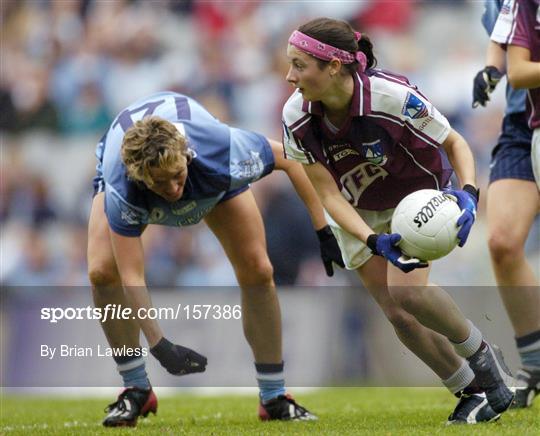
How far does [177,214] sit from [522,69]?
1.83m

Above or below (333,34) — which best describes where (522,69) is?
below

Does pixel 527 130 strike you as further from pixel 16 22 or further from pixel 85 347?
pixel 16 22

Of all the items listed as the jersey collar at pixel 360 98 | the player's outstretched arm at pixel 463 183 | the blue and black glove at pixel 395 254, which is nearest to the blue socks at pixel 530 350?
the player's outstretched arm at pixel 463 183

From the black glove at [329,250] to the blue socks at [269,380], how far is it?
65 cm

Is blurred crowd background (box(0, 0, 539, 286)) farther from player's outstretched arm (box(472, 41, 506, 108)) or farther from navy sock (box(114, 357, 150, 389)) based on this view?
player's outstretched arm (box(472, 41, 506, 108))

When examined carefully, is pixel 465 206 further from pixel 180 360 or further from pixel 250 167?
pixel 180 360

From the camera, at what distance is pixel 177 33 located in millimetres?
12320

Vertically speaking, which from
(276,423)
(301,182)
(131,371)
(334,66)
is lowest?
(276,423)

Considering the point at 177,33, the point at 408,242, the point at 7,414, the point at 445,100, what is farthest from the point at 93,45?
the point at 408,242

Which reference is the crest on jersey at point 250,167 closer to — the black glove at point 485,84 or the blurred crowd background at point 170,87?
the black glove at point 485,84

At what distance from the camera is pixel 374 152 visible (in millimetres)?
4867

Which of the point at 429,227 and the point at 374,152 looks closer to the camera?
the point at 429,227

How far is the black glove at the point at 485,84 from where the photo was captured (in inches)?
225

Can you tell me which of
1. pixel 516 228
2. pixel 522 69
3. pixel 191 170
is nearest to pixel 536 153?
pixel 516 228
